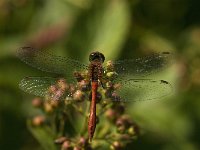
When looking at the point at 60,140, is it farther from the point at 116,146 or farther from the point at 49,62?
the point at 49,62

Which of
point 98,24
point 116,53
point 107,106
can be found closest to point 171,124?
point 116,53

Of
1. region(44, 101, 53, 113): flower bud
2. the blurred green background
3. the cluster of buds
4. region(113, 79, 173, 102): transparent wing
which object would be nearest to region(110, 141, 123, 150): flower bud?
the cluster of buds

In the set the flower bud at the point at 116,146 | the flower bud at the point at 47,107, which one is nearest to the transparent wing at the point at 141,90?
the flower bud at the point at 116,146

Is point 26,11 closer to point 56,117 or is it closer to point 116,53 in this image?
point 116,53

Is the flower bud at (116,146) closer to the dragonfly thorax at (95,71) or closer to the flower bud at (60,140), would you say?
the flower bud at (60,140)

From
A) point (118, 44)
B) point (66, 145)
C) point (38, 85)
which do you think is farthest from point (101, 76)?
point (118, 44)
